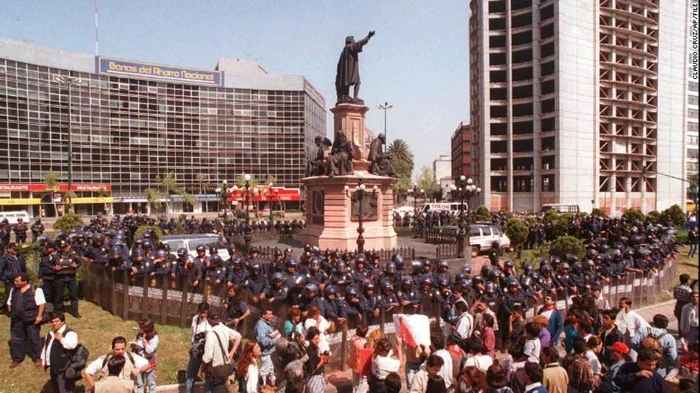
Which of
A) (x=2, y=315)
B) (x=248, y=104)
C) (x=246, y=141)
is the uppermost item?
(x=248, y=104)

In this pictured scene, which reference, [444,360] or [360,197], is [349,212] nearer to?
[360,197]

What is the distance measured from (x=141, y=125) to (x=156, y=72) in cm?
878

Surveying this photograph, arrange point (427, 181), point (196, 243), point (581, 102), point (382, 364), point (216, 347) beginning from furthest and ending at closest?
point (427, 181)
point (581, 102)
point (196, 243)
point (216, 347)
point (382, 364)

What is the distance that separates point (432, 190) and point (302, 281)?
3593 inches

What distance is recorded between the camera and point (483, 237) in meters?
23.2

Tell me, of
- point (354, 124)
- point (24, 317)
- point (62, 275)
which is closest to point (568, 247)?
point (354, 124)

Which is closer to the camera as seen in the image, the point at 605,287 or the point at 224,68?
the point at 605,287

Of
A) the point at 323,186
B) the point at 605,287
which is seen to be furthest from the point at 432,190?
the point at 605,287

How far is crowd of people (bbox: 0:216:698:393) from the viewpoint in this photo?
5766mm

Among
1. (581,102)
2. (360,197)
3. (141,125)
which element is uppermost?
(581,102)

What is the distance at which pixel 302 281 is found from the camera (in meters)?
9.60

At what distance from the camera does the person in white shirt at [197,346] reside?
271 inches

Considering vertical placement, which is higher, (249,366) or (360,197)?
(360,197)

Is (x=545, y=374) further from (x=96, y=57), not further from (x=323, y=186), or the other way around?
(x=96, y=57)
